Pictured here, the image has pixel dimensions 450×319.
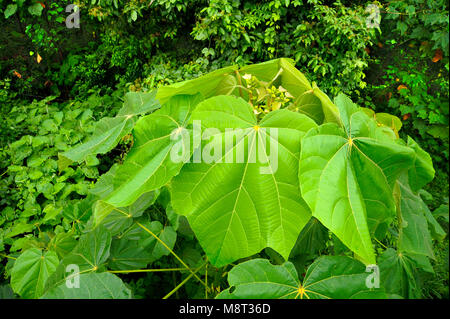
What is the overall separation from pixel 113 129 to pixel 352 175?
0.49 m

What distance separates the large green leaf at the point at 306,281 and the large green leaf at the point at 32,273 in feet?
1.59

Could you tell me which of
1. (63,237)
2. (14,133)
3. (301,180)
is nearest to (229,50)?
(14,133)

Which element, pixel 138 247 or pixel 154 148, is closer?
pixel 154 148

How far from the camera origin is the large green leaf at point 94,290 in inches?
19.0

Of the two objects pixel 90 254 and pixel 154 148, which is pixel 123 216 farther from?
pixel 154 148

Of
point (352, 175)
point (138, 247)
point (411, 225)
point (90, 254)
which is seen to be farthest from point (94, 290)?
point (411, 225)

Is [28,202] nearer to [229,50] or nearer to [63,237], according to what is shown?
[63,237]

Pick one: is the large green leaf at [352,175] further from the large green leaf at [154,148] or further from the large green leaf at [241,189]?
the large green leaf at [154,148]

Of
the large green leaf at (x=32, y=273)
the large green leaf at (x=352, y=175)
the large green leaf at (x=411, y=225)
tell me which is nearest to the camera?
the large green leaf at (x=352, y=175)

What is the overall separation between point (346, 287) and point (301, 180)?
21cm

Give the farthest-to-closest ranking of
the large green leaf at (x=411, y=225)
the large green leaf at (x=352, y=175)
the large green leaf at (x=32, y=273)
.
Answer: the large green leaf at (x=32, y=273) < the large green leaf at (x=411, y=225) < the large green leaf at (x=352, y=175)

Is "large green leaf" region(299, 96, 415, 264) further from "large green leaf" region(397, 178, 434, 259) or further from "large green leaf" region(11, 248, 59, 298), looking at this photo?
"large green leaf" region(11, 248, 59, 298)

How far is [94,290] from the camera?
494 millimetres

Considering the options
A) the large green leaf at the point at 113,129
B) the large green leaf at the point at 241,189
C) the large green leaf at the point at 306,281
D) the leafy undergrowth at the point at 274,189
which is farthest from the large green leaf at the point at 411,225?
the large green leaf at the point at 113,129
